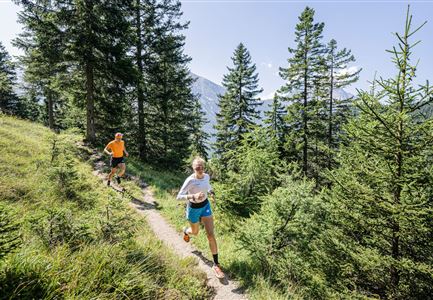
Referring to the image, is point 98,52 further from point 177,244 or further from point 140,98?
point 177,244

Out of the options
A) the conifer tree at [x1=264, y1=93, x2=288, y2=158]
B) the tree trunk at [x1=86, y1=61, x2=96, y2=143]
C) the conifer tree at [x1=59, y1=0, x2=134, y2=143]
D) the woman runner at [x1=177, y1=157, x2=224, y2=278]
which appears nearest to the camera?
the woman runner at [x1=177, y1=157, x2=224, y2=278]

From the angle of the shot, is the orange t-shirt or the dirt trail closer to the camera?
the dirt trail

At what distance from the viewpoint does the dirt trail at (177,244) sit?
4.81m

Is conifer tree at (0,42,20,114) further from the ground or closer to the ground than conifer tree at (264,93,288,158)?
further from the ground

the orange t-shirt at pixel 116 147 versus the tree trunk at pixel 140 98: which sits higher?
the tree trunk at pixel 140 98

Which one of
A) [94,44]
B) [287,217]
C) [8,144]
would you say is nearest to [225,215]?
[287,217]

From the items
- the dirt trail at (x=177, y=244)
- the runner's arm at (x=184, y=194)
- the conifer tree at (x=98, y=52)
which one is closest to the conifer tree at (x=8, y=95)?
the conifer tree at (x=98, y=52)

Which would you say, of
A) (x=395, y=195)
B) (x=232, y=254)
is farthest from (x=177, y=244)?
(x=395, y=195)

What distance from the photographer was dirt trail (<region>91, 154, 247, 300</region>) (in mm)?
4812

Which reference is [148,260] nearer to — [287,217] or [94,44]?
[287,217]

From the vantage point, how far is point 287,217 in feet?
19.7

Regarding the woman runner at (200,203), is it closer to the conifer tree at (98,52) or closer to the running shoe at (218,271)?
the running shoe at (218,271)

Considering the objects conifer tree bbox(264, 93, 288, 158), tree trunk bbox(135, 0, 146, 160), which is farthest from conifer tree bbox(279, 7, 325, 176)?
tree trunk bbox(135, 0, 146, 160)

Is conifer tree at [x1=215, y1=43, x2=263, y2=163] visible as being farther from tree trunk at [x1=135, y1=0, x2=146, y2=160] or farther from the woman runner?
the woman runner
